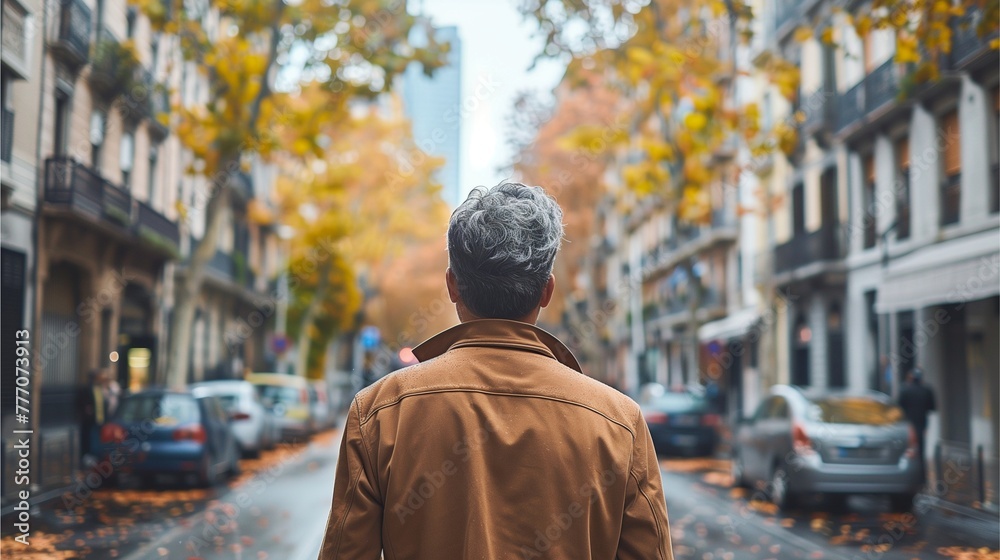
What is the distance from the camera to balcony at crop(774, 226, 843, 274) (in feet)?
91.2

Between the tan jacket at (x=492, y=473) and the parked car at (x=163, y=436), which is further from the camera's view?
the parked car at (x=163, y=436)

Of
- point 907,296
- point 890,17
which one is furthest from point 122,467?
point 907,296

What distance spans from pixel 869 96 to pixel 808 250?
5.36 metres

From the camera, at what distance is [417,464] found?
208cm

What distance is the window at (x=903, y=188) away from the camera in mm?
23312

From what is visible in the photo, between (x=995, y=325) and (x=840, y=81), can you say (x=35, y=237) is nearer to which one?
(x=995, y=325)

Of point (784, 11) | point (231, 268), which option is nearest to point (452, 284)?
point (784, 11)

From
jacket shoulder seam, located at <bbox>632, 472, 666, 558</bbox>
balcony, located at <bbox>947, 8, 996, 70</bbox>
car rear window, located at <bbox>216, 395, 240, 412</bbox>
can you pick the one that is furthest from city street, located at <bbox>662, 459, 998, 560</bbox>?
car rear window, located at <bbox>216, 395, 240, 412</bbox>

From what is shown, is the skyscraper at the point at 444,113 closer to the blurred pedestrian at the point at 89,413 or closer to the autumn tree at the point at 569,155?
the autumn tree at the point at 569,155

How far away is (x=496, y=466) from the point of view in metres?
2.09

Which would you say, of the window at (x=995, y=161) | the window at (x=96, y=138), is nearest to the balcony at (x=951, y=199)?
the window at (x=995, y=161)

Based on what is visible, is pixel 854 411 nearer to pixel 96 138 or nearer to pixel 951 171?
pixel 951 171

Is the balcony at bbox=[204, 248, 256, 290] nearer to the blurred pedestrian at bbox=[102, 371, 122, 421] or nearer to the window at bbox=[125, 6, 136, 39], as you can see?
the window at bbox=[125, 6, 136, 39]

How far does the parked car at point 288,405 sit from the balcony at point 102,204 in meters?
4.25
